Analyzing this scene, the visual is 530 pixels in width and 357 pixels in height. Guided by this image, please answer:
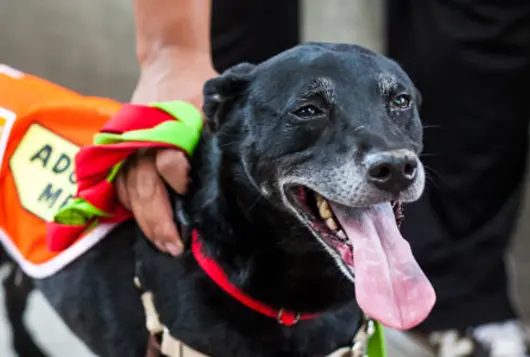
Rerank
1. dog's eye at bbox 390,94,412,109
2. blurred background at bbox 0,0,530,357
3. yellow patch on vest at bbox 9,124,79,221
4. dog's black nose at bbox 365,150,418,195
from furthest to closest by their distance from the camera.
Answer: blurred background at bbox 0,0,530,357 < yellow patch on vest at bbox 9,124,79,221 < dog's eye at bbox 390,94,412,109 < dog's black nose at bbox 365,150,418,195

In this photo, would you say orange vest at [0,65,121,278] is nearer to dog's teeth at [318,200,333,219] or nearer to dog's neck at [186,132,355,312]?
dog's neck at [186,132,355,312]

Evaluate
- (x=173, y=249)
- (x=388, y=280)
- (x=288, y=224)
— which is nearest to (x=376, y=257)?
(x=388, y=280)

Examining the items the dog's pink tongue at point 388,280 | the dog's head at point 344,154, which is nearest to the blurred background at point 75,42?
the dog's head at point 344,154

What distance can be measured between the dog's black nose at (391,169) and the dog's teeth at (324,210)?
0.11 meters

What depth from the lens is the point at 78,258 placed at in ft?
3.61

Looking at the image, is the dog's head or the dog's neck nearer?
the dog's head

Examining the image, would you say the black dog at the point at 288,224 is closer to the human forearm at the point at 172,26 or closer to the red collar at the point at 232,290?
the red collar at the point at 232,290

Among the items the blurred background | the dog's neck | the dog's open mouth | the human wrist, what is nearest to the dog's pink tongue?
the dog's open mouth

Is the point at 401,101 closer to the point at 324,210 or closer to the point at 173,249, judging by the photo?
the point at 324,210

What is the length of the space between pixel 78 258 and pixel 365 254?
18.6 inches

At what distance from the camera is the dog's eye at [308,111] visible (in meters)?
0.87

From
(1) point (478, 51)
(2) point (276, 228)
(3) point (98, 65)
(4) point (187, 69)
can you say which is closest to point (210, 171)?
(2) point (276, 228)

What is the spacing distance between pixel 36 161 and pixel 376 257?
0.59m

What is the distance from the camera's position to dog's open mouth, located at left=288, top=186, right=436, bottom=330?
82 cm
